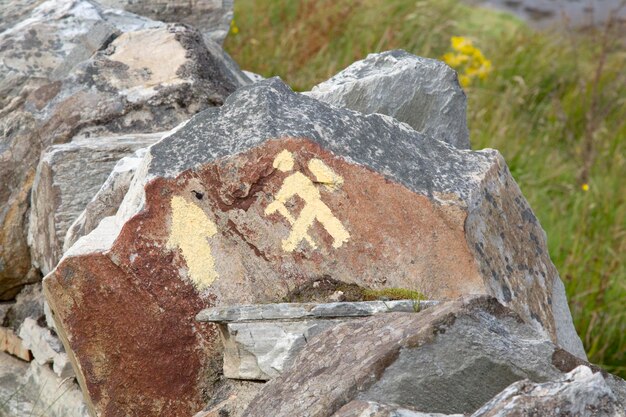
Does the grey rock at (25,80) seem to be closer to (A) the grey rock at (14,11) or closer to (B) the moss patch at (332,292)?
(A) the grey rock at (14,11)

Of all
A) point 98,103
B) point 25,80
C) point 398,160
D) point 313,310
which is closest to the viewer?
point 313,310

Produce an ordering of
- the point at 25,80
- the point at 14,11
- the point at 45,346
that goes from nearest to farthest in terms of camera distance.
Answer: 1. the point at 45,346
2. the point at 25,80
3. the point at 14,11

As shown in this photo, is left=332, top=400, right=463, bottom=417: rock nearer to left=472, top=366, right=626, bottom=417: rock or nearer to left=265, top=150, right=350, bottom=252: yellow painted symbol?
left=472, top=366, right=626, bottom=417: rock

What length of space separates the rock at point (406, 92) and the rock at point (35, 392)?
1195 millimetres

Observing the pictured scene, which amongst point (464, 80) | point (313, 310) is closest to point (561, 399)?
point (313, 310)

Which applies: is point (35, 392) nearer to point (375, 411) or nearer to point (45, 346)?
point (45, 346)

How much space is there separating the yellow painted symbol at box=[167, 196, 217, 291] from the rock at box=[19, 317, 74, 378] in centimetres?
73

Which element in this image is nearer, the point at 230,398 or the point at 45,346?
the point at 230,398

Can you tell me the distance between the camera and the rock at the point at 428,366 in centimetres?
197

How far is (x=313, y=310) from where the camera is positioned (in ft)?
7.77

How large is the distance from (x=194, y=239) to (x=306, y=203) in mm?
302

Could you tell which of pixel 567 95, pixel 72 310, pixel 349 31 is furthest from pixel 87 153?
pixel 567 95

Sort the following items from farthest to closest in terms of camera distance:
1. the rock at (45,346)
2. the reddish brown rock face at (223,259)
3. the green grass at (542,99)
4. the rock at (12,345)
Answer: the green grass at (542,99), the rock at (12,345), the rock at (45,346), the reddish brown rock face at (223,259)

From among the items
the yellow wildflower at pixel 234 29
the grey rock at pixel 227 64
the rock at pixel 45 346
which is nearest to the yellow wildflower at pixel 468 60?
the yellow wildflower at pixel 234 29
